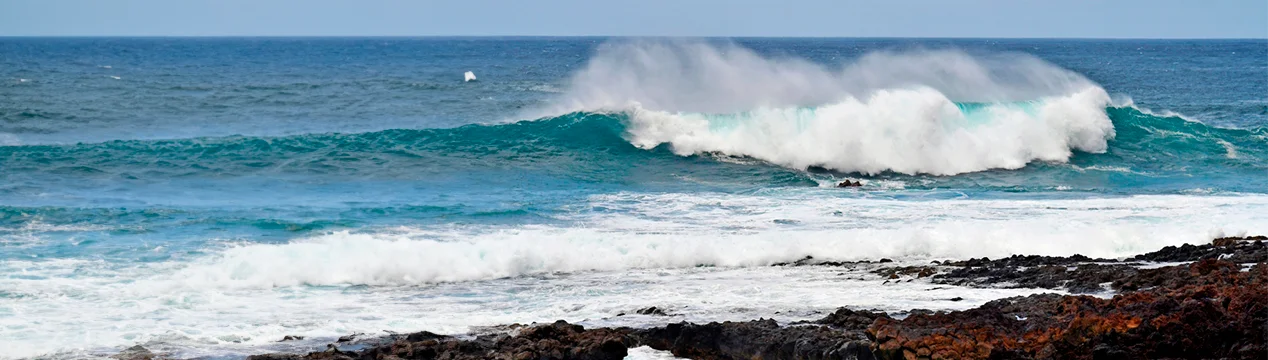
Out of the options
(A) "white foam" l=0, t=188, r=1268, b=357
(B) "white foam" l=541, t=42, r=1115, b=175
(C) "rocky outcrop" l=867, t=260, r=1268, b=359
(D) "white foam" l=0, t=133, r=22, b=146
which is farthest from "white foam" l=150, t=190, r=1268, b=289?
(D) "white foam" l=0, t=133, r=22, b=146

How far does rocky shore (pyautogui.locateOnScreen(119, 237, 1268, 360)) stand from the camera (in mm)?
7629

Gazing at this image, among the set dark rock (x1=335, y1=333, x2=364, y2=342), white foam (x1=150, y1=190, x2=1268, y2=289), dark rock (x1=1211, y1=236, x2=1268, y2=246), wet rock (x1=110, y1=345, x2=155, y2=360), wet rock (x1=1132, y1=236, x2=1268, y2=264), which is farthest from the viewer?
dark rock (x1=1211, y1=236, x2=1268, y2=246)

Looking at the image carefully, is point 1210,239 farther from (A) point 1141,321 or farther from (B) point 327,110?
(B) point 327,110

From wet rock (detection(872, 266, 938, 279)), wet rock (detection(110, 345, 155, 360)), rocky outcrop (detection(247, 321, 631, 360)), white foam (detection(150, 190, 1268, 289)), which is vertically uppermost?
rocky outcrop (detection(247, 321, 631, 360))

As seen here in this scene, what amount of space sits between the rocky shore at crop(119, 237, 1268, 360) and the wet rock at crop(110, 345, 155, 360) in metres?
0.98

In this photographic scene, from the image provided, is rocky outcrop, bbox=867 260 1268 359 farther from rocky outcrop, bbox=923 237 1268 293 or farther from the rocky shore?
rocky outcrop, bbox=923 237 1268 293

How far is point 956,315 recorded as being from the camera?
8258 millimetres

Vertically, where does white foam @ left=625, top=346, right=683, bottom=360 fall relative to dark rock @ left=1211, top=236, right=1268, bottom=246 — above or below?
above

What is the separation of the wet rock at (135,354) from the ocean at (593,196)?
0.50 ft

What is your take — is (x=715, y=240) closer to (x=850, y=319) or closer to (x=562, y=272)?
(x=562, y=272)

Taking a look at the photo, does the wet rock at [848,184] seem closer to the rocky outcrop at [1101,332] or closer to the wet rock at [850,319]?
the wet rock at [850,319]

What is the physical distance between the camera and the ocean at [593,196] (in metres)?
11.1

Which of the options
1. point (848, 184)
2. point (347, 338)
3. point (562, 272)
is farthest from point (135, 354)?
point (848, 184)

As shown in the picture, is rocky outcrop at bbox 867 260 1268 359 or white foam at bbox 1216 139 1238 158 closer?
rocky outcrop at bbox 867 260 1268 359
